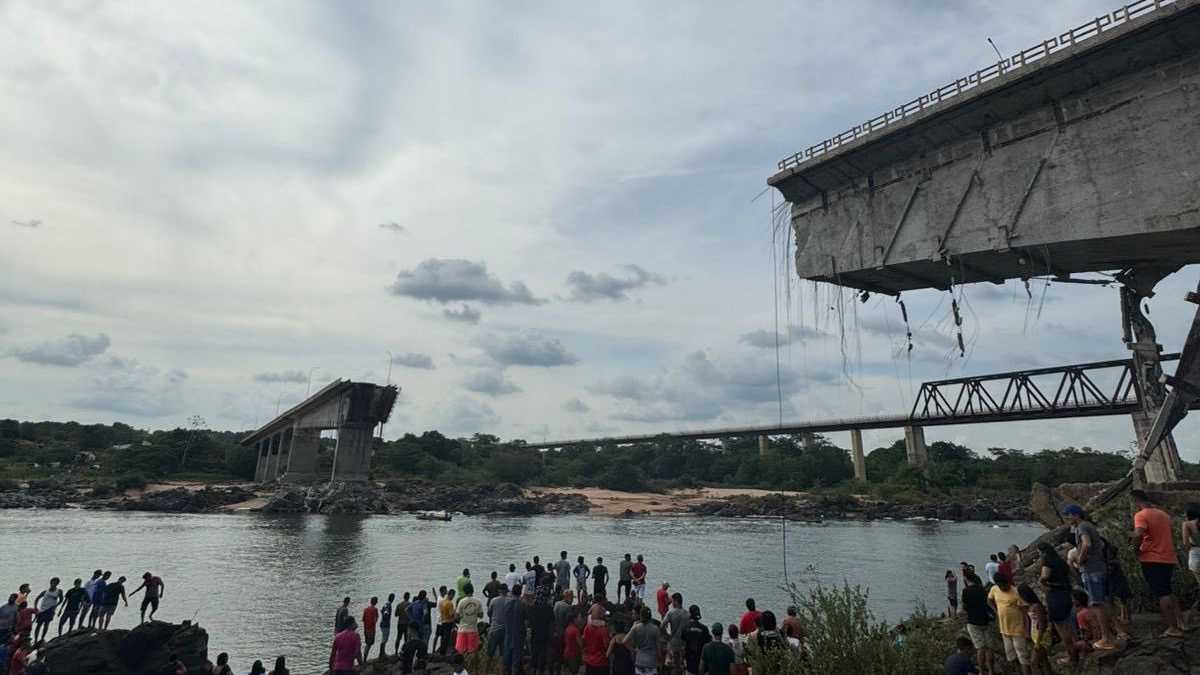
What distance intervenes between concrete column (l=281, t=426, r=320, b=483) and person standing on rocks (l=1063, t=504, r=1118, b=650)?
89.1 meters

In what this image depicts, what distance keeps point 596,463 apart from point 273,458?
61.1 m

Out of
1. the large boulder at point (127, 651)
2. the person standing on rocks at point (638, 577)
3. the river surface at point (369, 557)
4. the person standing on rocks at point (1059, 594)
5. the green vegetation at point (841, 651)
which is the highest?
the person standing on rocks at point (1059, 594)

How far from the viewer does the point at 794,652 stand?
908cm

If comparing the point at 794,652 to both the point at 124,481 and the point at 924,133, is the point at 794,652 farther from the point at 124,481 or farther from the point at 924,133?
the point at 124,481

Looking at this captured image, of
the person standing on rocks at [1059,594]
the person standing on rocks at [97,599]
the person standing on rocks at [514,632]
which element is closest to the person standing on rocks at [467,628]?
the person standing on rocks at [514,632]

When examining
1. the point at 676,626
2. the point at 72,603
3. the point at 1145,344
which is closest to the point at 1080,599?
the point at 676,626

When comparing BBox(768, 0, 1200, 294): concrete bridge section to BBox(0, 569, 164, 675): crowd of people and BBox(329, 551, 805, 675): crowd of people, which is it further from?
BBox(0, 569, 164, 675): crowd of people

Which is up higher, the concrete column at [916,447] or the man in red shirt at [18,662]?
the concrete column at [916,447]

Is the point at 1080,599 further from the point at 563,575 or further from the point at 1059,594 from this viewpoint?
the point at 563,575

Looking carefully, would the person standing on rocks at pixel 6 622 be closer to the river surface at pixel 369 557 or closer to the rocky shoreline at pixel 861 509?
the river surface at pixel 369 557

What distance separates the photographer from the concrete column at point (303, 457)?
282 ft

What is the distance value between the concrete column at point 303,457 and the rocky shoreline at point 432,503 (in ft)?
9.19

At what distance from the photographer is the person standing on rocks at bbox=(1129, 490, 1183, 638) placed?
8.67 meters

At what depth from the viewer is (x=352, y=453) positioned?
78.9 metres
